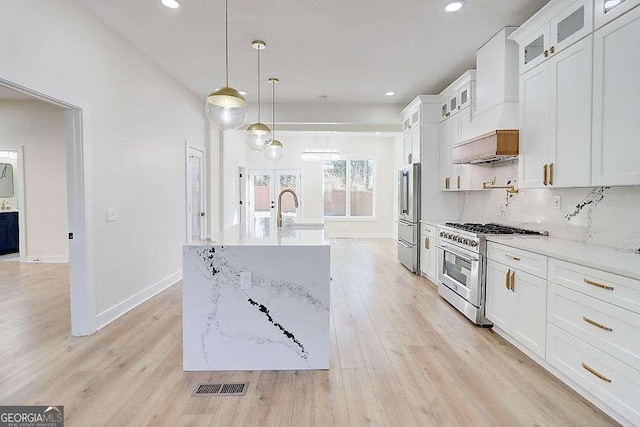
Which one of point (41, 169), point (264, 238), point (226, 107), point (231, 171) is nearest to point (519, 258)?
point (264, 238)

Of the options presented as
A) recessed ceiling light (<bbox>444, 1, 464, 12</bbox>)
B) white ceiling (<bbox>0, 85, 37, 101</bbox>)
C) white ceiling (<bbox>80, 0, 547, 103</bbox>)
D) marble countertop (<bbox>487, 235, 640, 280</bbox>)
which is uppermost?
white ceiling (<bbox>0, 85, 37, 101</bbox>)

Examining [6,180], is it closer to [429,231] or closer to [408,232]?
[408,232]

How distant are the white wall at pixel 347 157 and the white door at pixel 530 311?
7.41m

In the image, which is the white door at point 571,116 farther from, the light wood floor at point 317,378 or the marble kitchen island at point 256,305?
the marble kitchen island at point 256,305

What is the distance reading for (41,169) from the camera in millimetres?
6320

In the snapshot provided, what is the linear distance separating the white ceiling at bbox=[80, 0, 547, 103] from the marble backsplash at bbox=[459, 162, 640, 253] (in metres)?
1.57

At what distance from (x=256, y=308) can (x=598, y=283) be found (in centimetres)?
215

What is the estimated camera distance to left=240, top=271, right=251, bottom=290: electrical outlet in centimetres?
248

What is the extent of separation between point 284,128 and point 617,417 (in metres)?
6.03

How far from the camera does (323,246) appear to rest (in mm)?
→ 2498

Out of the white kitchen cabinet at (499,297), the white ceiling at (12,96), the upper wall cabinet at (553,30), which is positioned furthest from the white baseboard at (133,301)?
the upper wall cabinet at (553,30)

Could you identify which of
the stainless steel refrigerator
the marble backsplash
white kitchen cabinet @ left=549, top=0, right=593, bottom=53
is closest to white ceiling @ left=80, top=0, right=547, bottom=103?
white kitchen cabinet @ left=549, top=0, right=593, bottom=53

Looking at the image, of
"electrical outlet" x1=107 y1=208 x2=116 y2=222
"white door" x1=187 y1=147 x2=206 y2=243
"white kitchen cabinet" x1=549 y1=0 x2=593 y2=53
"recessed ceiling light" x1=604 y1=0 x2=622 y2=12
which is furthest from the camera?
"white door" x1=187 y1=147 x2=206 y2=243

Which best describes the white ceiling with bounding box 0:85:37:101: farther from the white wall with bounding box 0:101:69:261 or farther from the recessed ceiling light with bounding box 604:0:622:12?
the recessed ceiling light with bounding box 604:0:622:12
